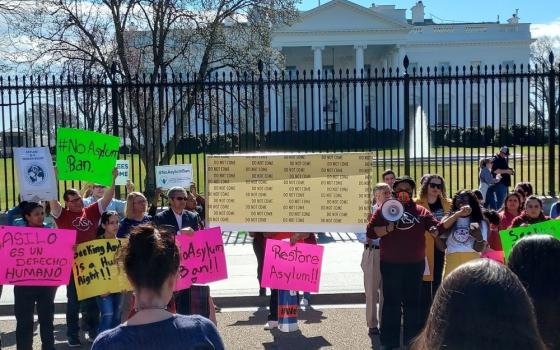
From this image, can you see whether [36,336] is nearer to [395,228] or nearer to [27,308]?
[27,308]

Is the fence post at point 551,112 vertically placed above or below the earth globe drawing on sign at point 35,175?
above

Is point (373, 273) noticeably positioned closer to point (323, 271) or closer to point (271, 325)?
point (271, 325)

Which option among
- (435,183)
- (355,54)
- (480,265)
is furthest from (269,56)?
(355,54)

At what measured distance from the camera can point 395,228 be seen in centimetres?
673

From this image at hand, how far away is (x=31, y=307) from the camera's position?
6582mm

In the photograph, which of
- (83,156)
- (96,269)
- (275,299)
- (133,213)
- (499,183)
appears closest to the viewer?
(96,269)

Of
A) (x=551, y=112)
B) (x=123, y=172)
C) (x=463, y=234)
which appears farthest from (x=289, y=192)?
(x=551, y=112)

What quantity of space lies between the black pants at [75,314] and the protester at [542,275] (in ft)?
19.1

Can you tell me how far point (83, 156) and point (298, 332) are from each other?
3.18 metres

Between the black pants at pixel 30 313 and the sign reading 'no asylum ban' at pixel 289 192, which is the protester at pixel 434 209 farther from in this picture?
the black pants at pixel 30 313

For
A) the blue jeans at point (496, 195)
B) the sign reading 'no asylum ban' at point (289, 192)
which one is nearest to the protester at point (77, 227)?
the sign reading 'no asylum ban' at point (289, 192)

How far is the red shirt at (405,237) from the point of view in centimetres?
671

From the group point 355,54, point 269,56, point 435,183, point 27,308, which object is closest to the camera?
point 27,308

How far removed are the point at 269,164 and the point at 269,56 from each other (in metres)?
14.9
